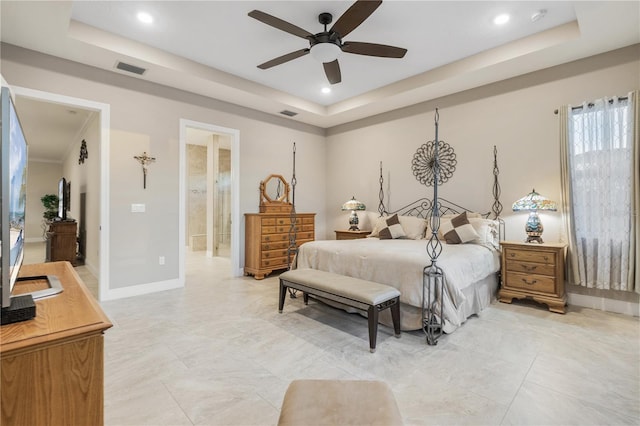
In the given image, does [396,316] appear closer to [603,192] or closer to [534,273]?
[534,273]

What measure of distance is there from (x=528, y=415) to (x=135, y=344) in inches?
112

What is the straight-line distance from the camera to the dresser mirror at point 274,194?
5.42 m

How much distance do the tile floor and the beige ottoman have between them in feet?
2.22

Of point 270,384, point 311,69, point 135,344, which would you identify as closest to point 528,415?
point 270,384

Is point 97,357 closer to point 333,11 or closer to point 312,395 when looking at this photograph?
point 312,395

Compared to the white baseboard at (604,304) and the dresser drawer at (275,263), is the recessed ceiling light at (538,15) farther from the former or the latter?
the dresser drawer at (275,263)

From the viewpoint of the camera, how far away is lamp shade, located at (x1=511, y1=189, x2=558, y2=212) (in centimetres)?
348

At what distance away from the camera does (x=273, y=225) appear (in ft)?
16.8

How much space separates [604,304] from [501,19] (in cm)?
329

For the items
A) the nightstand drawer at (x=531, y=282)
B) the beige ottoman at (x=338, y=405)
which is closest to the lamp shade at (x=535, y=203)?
the nightstand drawer at (x=531, y=282)

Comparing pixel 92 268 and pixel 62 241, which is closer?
pixel 92 268

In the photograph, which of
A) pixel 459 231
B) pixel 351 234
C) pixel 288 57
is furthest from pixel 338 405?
pixel 351 234

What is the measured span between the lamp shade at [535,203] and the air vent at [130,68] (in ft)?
15.9

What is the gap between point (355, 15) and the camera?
8.01 feet
